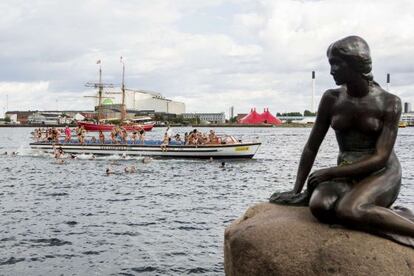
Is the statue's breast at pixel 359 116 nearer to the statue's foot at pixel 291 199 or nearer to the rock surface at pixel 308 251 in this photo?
the statue's foot at pixel 291 199

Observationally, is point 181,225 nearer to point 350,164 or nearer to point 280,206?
point 280,206

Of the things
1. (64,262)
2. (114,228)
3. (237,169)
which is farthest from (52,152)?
(64,262)

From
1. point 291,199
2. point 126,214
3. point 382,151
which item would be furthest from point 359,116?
point 126,214

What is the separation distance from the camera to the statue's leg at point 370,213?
6.84 m

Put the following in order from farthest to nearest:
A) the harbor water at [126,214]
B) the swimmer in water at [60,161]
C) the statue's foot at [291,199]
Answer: the swimmer in water at [60,161], the harbor water at [126,214], the statue's foot at [291,199]

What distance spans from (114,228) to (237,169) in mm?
24392

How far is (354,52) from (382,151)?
121 cm

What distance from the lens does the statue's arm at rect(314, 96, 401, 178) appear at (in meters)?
7.13

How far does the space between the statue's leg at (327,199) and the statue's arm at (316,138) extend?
0.81 metres

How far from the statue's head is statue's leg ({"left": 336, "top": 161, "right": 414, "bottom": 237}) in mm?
1370

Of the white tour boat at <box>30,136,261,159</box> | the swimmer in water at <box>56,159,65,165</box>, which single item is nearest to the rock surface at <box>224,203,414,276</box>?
the white tour boat at <box>30,136,261,159</box>

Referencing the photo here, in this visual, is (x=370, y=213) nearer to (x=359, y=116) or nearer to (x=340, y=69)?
(x=359, y=116)

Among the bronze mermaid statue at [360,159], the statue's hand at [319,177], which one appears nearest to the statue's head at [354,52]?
the bronze mermaid statue at [360,159]

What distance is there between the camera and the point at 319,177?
24.0 ft
